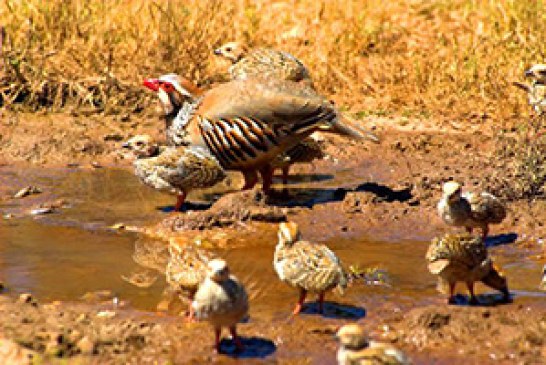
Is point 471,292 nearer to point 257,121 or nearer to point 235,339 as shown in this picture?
point 235,339

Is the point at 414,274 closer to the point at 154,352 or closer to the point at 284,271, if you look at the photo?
the point at 284,271

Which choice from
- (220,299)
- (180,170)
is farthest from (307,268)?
(180,170)

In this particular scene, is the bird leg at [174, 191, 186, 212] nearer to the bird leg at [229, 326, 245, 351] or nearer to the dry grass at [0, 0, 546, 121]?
the dry grass at [0, 0, 546, 121]

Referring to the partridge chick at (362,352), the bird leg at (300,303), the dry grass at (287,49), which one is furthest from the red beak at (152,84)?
the partridge chick at (362,352)

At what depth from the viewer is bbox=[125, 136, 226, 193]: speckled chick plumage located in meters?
9.88

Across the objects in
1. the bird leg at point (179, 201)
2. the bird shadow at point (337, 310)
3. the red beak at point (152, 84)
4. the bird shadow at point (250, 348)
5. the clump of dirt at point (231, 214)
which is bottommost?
the bird leg at point (179, 201)

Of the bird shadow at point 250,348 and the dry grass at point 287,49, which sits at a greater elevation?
the dry grass at point 287,49

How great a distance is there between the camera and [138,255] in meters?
8.95

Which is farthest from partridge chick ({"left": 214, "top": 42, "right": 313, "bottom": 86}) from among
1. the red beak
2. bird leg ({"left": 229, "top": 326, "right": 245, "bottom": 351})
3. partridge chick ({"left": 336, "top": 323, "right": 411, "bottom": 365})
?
partridge chick ({"left": 336, "top": 323, "right": 411, "bottom": 365})

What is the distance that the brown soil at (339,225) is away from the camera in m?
6.82

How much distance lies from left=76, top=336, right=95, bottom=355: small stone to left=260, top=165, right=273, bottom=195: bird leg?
4019 millimetres

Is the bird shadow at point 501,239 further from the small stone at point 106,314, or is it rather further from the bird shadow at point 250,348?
the small stone at point 106,314

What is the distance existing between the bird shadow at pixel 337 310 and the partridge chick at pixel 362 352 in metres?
1.61

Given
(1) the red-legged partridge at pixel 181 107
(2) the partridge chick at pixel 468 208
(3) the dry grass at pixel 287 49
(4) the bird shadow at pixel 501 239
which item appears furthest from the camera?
(3) the dry grass at pixel 287 49
